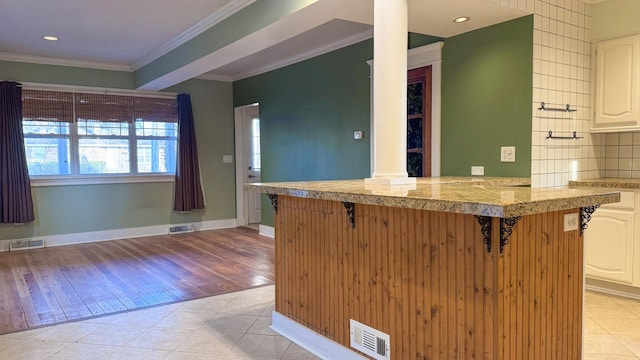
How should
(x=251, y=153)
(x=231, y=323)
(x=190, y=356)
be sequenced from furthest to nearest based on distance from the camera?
(x=251, y=153) → (x=231, y=323) → (x=190, y=356)

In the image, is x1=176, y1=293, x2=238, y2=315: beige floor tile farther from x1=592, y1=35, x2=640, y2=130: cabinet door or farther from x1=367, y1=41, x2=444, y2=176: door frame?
x1=592, y1=35, x2=640, y2=130: cabinet door

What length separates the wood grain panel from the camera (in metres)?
1.74

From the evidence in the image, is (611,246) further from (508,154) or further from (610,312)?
(508,154)

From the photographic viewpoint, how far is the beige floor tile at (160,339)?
2680 mm

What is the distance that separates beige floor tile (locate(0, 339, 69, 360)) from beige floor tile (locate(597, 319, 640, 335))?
11.1 ft

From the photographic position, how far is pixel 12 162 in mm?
5406

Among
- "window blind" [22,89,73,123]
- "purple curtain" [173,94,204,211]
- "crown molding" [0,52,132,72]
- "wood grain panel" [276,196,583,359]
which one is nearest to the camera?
"wood grain panel" [276,196,583,359]

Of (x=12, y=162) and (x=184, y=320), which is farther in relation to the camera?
(x=12, y=162)

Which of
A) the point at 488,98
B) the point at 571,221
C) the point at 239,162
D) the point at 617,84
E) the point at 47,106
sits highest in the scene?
the point at 47,106

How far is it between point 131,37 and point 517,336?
451 centimetres

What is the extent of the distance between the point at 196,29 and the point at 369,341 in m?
3.32

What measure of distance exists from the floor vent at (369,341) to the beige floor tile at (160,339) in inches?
43.4

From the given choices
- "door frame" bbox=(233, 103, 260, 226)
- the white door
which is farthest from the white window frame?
the white door

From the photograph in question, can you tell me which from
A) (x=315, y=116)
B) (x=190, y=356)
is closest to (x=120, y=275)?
(x=190, y=356)
